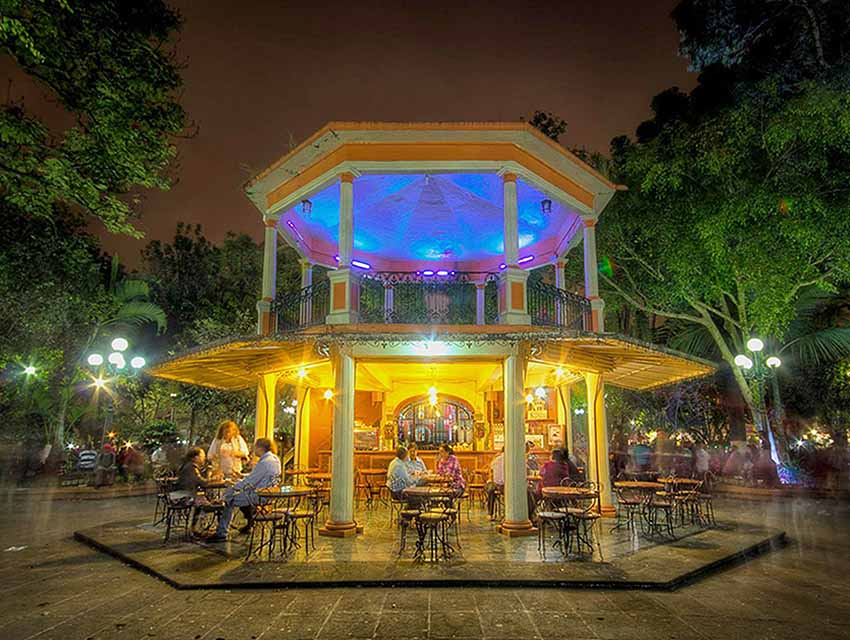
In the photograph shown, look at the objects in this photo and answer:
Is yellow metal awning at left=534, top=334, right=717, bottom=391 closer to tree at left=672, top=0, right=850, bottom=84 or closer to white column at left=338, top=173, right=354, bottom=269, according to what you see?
white column at left=338, top=173, right=354, bottom=269

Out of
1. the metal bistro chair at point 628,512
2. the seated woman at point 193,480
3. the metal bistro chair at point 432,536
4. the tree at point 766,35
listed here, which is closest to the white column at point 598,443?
the metal bistro chair at point 628,512

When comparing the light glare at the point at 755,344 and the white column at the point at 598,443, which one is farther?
the light glare at the point at 755,344

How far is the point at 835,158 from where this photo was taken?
13.0 metres

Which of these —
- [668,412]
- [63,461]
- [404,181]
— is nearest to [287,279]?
[63,461]

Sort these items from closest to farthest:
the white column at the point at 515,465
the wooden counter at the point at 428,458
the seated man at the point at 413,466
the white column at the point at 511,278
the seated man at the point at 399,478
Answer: the white column at the point at 515,465, the white column at the point at 511,278, the seated man at the point at 399,478, the seated man at the point at 413,466, the wooden counter at the point at 428,458

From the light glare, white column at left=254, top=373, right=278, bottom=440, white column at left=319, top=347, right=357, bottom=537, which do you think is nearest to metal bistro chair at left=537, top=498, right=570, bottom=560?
white column at left=319, top=347, right=357, bottom=537

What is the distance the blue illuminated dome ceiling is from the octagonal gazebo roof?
0.08 feet

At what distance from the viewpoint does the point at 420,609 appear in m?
5.52

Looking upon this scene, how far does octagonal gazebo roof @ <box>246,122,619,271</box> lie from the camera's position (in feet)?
31.3

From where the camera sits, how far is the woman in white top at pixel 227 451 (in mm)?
9445

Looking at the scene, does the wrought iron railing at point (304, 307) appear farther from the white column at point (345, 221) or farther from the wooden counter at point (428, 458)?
the wooden counter at point (428, 458)

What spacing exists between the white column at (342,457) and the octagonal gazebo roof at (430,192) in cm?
348

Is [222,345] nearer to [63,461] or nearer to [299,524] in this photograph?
[299,524]

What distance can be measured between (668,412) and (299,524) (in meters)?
17.7
